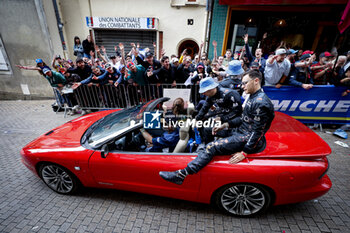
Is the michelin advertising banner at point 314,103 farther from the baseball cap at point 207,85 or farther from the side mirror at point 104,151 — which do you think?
the side mirror at point 104,151

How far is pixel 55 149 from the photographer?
2543mm

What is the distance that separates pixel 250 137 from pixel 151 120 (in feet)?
4.88

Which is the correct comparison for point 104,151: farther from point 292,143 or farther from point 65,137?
point 292,143

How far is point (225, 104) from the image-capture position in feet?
9.75

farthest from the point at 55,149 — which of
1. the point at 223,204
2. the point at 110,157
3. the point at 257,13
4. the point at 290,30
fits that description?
the point at 290,30

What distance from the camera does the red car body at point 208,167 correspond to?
2049mm

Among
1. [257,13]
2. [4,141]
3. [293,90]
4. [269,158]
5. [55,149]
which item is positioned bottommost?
[4,141]

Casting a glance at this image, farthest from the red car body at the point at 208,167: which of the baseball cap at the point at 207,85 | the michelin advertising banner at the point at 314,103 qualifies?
the michelin advertising banner at the point at 314,103

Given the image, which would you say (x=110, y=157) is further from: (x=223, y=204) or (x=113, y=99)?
(x=113, y=99)

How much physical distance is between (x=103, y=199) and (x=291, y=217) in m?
2.90

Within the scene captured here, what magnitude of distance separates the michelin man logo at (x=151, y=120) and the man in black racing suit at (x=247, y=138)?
78 centimetres

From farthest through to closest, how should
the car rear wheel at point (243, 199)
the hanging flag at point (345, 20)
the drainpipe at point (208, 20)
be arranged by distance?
the drainpipe at point (208, 20), the hanging flag at point (345, 20), the car rear wheel at point (243, 199)

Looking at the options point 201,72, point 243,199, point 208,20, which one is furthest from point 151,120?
point 208,20

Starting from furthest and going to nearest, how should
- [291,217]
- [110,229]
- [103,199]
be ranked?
[103,199]
[291,217]
[110,229]
